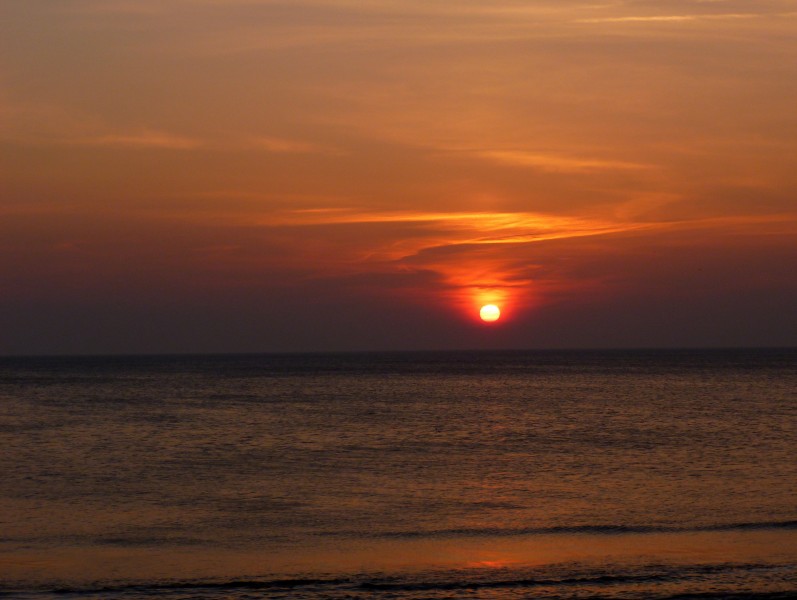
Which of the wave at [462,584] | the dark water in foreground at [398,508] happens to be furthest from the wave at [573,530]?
the wave at [462,584]

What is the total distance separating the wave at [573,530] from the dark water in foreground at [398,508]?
0.37 ft

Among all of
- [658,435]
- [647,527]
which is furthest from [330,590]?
[658,435]

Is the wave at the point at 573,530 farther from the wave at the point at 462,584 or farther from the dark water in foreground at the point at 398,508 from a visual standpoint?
the wave at the point at 462,584

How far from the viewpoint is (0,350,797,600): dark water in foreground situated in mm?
21797

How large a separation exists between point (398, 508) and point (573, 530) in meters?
6.16

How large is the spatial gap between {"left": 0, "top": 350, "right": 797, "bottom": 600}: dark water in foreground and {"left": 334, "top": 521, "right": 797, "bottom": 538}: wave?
0.37 feet

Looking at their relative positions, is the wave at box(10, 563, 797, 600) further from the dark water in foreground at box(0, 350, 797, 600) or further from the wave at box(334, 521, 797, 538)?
the wave at box(334, 521, 797, 538)

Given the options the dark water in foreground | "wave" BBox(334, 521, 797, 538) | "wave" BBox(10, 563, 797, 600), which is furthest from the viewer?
"wave" BBox(334, 521, 797, 538)

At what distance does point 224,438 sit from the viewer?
178 feet

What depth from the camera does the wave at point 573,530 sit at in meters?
27.2

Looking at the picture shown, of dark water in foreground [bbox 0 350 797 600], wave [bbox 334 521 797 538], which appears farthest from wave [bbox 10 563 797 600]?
wave [bbox 334 521 797 538]

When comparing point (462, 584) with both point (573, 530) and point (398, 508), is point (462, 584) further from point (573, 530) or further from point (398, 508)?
point (398, 508)

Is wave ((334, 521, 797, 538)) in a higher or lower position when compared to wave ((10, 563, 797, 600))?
lower

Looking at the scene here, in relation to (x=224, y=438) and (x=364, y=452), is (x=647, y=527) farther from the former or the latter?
(x=224, y=438)
